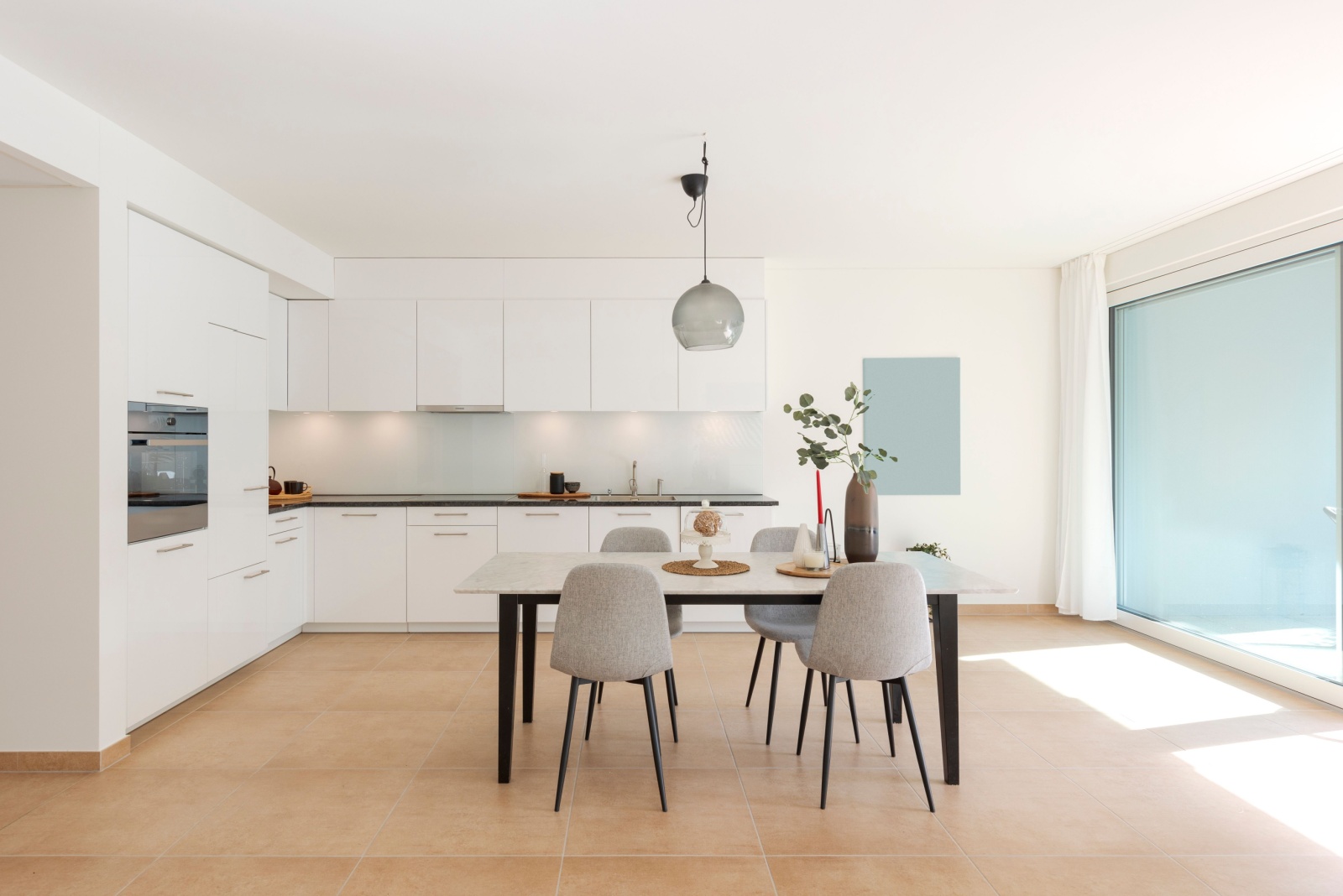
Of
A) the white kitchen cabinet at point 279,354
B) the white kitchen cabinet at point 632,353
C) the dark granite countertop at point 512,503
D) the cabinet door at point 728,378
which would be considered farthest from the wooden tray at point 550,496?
the white kitchen cabinet at point 279,354

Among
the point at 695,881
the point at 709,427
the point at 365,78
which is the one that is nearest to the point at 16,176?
the point at 365,78

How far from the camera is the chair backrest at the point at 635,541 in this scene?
3.99 metres

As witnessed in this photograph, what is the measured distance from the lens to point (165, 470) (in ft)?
12.0

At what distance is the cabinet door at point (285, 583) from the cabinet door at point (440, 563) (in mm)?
708

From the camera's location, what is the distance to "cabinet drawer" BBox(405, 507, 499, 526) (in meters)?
5.44

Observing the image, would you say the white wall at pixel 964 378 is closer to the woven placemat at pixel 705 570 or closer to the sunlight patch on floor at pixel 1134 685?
the sunlight patch on floor at pixel 1134 685

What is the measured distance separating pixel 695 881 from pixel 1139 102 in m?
3.38

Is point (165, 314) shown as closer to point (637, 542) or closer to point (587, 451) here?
point (637, 542)

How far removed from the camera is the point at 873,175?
397 cm

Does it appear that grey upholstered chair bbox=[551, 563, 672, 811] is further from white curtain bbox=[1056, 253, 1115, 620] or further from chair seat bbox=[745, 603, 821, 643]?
white curtain bbox=[1056, 253, 1115, 620]

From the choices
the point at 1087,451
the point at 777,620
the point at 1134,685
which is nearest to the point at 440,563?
the point at 777,620

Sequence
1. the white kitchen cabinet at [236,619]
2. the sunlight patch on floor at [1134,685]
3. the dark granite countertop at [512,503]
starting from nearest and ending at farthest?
the sunlight patch on floor at [1134,685]
the white kitchen cabinet at [236,619]
the dark granite countertop at [512,503]

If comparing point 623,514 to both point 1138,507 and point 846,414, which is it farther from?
point 1138,507

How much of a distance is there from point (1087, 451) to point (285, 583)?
5662mm
